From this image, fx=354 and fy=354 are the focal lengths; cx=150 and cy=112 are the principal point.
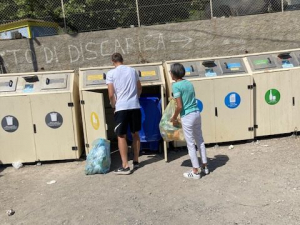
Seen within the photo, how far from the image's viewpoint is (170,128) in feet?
16.2

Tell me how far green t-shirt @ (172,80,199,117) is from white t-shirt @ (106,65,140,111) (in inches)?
26.6

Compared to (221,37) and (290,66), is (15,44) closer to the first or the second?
(221,37)

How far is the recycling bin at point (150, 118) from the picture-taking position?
5.61 m

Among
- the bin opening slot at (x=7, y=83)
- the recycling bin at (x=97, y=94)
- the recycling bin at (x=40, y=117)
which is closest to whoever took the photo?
the recycling bin at (x=97, y=94)

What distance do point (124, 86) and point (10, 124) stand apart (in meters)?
2.06

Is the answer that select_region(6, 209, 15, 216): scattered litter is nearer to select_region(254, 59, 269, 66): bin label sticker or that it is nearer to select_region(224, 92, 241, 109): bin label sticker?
select_region(224, 92, 241, 109): bin label sticker

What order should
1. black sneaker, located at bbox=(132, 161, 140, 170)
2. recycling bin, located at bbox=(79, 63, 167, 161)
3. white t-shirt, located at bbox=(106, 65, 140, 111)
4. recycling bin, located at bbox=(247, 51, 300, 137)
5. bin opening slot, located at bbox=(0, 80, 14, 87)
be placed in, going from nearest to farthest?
white t-shirt, located at bbox=(106, 65, 140, 111) → black sneaker, located at bbox=(132, 161, 140, 170) → recycling bin, located at bbox=(79, 63, 167, 161) → bin opening slot, located at bbox=(0, 80, 14, 87) → recycling bin, located at bbox=(247, 51, 300, 137)

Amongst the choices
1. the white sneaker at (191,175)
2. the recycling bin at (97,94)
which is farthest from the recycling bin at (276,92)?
the white sneaker at (191,175)

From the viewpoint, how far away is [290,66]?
19.4ft

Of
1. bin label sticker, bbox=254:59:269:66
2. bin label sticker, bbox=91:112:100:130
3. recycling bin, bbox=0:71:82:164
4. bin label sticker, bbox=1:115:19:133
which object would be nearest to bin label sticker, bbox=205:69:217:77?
bin label sticker, bbox=254:59:269:66

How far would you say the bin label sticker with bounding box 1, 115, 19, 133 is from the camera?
557 cm

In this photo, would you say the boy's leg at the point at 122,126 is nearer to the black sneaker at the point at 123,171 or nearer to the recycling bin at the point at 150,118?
the black sneaker at the point at 123,171

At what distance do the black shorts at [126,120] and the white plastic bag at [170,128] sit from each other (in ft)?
1.20

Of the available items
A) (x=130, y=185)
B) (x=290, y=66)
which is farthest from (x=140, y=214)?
(x=290, y=66)
